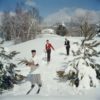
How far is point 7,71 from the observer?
5902 mm

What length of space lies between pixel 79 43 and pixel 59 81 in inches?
30.6

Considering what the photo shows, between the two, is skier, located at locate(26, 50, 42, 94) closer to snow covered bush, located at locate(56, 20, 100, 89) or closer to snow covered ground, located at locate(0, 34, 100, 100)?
snow covered ground, located at locate(0, 34, 100, 100)

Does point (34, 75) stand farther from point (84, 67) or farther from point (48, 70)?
point (84, 67)

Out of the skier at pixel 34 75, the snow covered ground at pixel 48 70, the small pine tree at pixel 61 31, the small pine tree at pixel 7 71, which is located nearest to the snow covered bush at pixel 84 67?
the snow covered ground at pixel 48 70

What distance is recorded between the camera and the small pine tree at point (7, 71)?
564 cm

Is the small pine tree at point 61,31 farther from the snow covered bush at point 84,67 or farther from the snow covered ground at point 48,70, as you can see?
the snow covered bush at point 84,67

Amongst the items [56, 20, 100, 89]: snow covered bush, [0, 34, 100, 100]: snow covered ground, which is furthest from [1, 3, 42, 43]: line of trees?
[56, 20, 100, 89]: snow covered bush

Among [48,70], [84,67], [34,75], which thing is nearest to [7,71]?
[48,70]

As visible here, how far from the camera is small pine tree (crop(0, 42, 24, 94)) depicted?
18.5ft

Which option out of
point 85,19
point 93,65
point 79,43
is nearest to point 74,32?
point 85,19

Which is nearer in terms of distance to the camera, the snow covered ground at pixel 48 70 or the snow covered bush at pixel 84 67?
the snow covered ground at pixel 48 70

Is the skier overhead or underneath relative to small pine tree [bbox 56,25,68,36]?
underneath

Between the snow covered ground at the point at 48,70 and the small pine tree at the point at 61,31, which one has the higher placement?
the small pine tree at the point at 61,31

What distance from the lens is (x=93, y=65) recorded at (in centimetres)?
589
